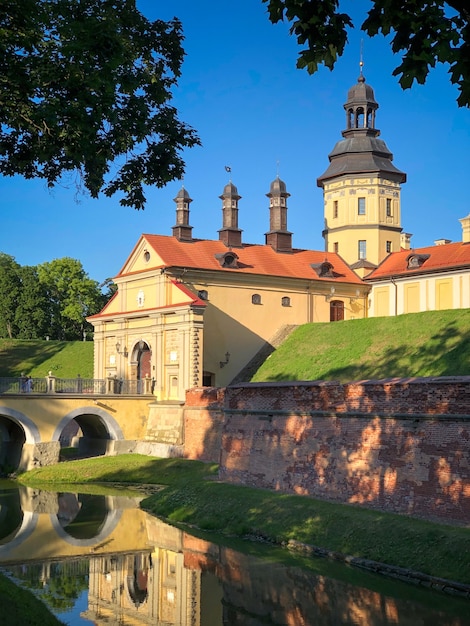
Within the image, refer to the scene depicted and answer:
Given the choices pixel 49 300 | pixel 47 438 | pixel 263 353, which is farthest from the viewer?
pixel 49 300

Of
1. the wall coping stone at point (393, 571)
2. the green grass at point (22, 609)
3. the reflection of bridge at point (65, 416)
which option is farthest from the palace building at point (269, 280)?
the green grass at point (22, 609)

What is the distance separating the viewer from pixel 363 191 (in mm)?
49281

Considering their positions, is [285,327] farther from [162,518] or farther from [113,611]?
[113,611]

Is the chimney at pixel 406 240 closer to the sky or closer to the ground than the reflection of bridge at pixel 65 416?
closer to the sky

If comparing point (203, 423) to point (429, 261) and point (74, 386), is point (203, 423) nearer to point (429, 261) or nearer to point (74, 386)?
point (74, 386)

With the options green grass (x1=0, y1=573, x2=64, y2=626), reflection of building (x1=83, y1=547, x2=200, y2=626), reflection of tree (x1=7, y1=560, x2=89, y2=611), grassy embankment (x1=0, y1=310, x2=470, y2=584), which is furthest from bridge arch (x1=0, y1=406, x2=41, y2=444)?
green grass (x1=0, y1=573, x2=64, y2=626)

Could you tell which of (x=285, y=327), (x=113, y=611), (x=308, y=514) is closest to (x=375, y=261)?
(x=285, y=327)

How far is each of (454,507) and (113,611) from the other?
6.88 m

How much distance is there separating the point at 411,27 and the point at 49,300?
62.0 meters

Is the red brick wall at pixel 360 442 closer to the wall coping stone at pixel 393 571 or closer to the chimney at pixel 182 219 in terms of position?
the wall coping stone at pixel 393 571

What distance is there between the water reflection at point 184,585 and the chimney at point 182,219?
76.0ft

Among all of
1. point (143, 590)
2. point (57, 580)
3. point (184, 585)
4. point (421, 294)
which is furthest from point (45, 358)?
point (184, 585)

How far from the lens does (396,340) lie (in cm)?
3806

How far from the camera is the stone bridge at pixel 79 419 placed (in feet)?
119
